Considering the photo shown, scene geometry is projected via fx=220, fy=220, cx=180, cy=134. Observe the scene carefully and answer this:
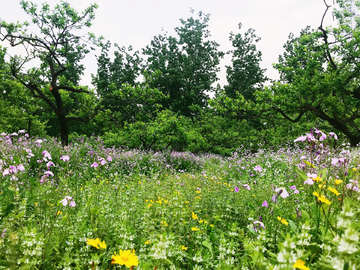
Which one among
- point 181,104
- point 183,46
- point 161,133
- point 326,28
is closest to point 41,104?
point 181,104

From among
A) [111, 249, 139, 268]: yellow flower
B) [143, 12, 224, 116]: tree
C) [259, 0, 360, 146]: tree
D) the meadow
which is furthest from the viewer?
[143, 12, 224, 116]: tree

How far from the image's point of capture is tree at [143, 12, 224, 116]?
25634 millimetres

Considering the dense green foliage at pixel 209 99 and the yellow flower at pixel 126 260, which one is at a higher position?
the dense green foliage at pixel 209 99

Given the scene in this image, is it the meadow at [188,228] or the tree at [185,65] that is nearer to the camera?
the meadow at [188,228]

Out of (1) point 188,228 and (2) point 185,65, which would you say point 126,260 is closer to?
(1) point 188,228

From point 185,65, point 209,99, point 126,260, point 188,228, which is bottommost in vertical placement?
point 188,228

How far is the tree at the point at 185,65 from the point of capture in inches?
1009

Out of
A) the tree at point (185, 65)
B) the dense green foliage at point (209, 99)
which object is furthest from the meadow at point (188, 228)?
the tree at point (185, 65)

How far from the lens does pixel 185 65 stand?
85.1 ft

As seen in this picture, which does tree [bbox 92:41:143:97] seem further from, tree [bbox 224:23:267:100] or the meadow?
the meadow

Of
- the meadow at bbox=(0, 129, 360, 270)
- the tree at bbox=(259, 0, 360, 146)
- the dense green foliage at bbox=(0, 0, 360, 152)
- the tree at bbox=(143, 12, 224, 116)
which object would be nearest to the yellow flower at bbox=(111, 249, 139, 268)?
the meadow at bbox=(0, 129, 360, 270)

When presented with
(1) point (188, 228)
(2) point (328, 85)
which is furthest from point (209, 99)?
(1) point (188, 228)

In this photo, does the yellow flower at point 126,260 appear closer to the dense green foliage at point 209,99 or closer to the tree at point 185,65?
the dense green foliage at point 209,99

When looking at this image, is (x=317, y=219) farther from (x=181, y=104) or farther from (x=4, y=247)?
(x=181, y=104)
